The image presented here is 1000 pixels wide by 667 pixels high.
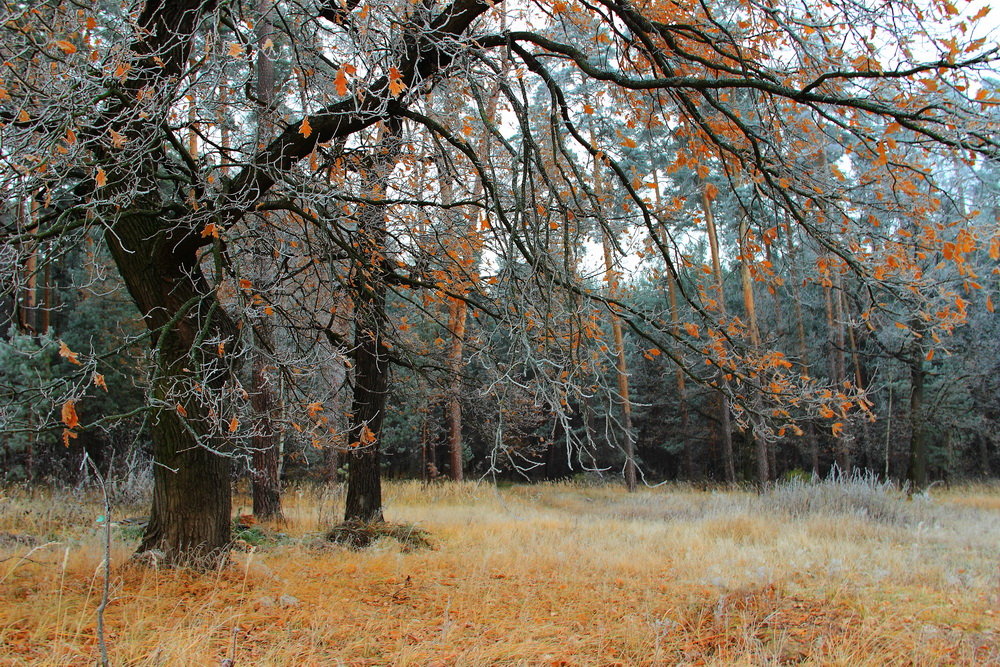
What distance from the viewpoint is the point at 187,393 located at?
3.61m

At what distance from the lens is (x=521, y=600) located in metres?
4.70

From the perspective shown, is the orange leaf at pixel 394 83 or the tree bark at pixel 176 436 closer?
the orange leaf at pixel 394 83

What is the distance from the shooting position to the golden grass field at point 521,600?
3.31 meters

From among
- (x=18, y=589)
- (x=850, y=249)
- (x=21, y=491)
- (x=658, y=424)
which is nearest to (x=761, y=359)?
(x=850, y=249)

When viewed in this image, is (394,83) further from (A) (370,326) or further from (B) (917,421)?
(B) (917,421)

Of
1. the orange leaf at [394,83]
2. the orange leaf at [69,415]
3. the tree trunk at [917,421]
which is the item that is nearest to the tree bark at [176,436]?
the orange leaf at [69,415]

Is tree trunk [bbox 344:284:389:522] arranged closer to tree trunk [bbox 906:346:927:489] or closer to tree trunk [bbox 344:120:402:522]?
tree trunk [bbox 344:120:402:522]

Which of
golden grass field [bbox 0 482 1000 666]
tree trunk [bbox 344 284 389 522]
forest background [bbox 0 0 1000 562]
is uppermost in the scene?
forest background [bbox 0 0 1000 562]

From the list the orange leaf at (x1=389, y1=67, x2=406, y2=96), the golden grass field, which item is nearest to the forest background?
the orange leaf at (x1=389, y1=67, x2=406, y2=96)

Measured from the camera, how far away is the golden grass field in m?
3.31

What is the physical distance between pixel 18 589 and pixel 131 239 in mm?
2344

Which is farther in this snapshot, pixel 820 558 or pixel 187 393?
pixel 820 558

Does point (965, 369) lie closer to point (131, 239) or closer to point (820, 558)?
point (820, 558)

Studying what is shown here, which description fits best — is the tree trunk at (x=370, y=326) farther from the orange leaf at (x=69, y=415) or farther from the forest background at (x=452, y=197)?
the orange leaf at (x=69, y=415)
